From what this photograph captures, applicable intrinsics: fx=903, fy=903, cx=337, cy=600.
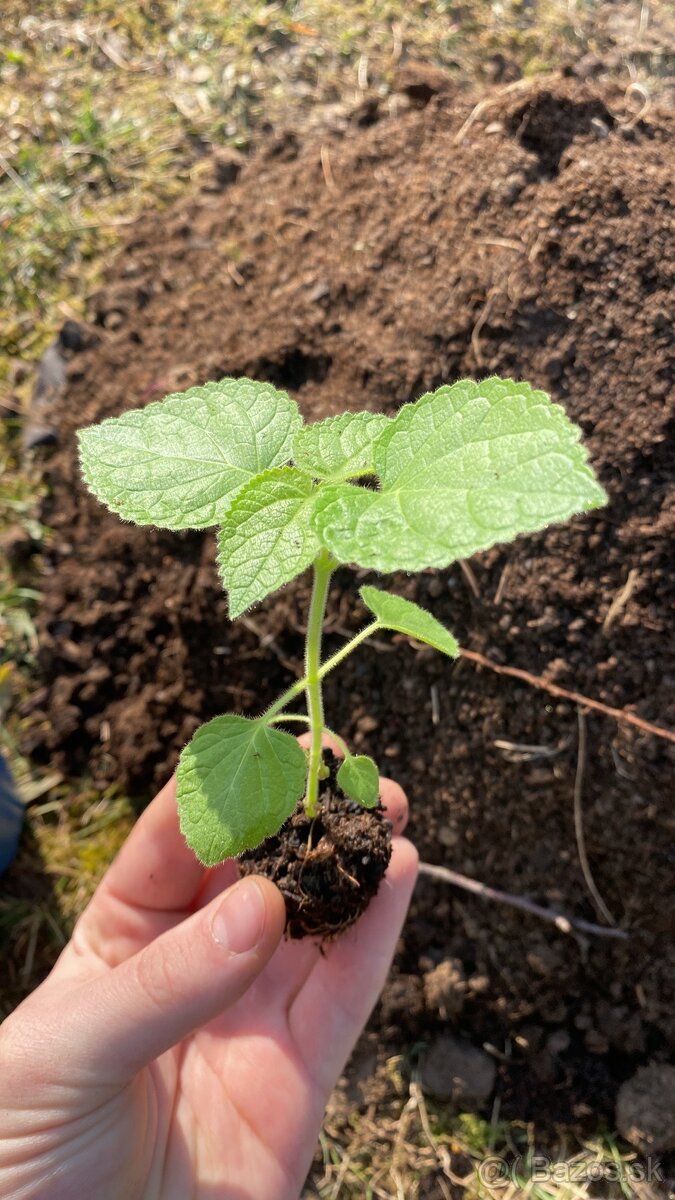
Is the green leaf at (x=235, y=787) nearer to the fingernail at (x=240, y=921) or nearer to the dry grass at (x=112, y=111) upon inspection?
the fingernail at (x=240, y=921)

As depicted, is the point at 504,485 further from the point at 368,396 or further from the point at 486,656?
the point at 368,396

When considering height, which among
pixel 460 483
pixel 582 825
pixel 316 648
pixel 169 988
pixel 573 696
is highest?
pixel 460 483

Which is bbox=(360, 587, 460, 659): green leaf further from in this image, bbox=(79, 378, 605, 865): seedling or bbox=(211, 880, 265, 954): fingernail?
bbox=(211, 880, 265, 954): fingernail

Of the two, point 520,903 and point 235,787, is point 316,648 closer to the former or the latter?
point 235,787

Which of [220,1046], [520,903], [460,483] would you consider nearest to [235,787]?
[460,483]

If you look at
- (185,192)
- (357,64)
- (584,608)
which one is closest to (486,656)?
(584,608)

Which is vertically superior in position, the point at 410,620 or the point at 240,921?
the point at 410,620

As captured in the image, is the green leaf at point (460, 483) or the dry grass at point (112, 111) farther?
the dry grass at point (112, 111)

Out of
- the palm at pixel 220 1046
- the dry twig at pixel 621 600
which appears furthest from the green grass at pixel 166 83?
the dry twig at pixel 621 600
